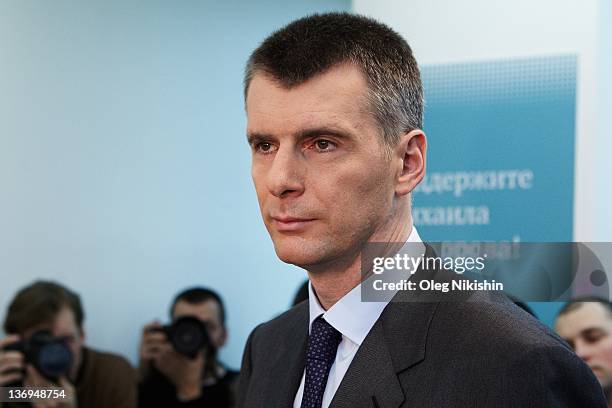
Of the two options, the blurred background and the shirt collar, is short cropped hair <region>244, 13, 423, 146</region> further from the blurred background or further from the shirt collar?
the blurred background

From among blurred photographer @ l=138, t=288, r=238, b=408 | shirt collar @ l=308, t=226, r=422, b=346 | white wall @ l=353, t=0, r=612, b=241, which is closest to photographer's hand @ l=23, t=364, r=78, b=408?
blurred photographer @ l=138, t=288, r=238, b=408

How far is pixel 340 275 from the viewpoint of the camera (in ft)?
5.56

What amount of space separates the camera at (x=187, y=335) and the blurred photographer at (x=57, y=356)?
1.04ft

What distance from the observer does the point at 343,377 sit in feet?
5.37

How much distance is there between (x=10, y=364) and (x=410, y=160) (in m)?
2.77

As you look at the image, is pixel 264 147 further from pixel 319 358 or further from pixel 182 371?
pixel 182 371

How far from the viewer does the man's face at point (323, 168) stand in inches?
63.4

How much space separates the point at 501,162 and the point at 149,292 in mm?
2153

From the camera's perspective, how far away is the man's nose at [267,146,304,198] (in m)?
1.61

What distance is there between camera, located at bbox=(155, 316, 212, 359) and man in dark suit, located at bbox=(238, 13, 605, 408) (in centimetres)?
303

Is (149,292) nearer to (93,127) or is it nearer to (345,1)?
(93,127)

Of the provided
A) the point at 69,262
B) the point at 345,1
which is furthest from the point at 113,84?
the point at 345,1

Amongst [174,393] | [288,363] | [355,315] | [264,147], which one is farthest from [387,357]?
[174,393]

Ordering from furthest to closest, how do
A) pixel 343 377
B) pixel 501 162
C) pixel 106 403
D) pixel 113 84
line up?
pixel 113 84 → pixel 106 403 → pixel 501 162 → pixel 343 377
